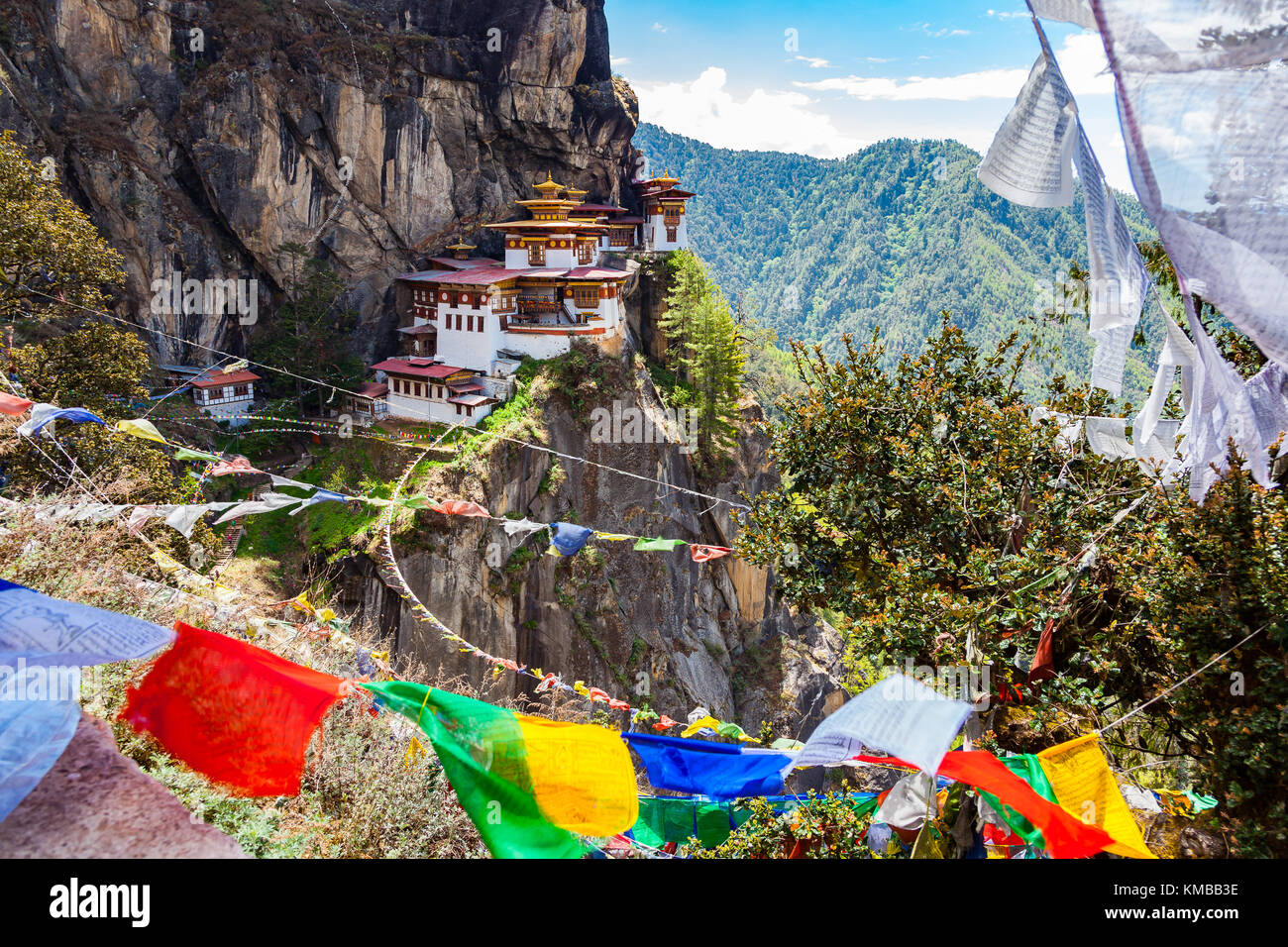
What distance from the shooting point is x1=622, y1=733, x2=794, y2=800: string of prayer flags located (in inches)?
277

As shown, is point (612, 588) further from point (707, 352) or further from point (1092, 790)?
point (1092, 790)

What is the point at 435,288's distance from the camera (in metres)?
31.1

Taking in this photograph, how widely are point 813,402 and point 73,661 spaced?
8.43m

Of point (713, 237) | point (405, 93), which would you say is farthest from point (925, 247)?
point (405, 93)

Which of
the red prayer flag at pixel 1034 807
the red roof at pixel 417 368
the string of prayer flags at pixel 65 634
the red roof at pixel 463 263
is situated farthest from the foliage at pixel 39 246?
the red prayer flag at pixel 1034 807

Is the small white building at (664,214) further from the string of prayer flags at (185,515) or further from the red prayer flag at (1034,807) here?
the red prayer flag at (1034,807)

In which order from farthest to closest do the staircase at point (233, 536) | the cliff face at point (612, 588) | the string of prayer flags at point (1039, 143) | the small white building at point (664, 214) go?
the small white building at point (664, 214), the cliff face at point (612, 588), the staircase at point (233, 536), the string of prayer flags at point (1039, 143)

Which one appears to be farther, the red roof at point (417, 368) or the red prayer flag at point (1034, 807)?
the red roof at point (417, 368)

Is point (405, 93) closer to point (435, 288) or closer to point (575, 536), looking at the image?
point (435, 288)

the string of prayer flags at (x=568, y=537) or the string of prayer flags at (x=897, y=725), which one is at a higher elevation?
the string of prayer flags at (x=897, y=725)

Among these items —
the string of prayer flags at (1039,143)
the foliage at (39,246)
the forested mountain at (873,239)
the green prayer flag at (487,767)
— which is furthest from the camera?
the forested mountain at (873,239)

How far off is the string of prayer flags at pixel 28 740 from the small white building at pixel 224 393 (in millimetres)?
25009

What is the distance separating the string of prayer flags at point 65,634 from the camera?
385cm

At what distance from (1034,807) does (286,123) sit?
3376 cm
